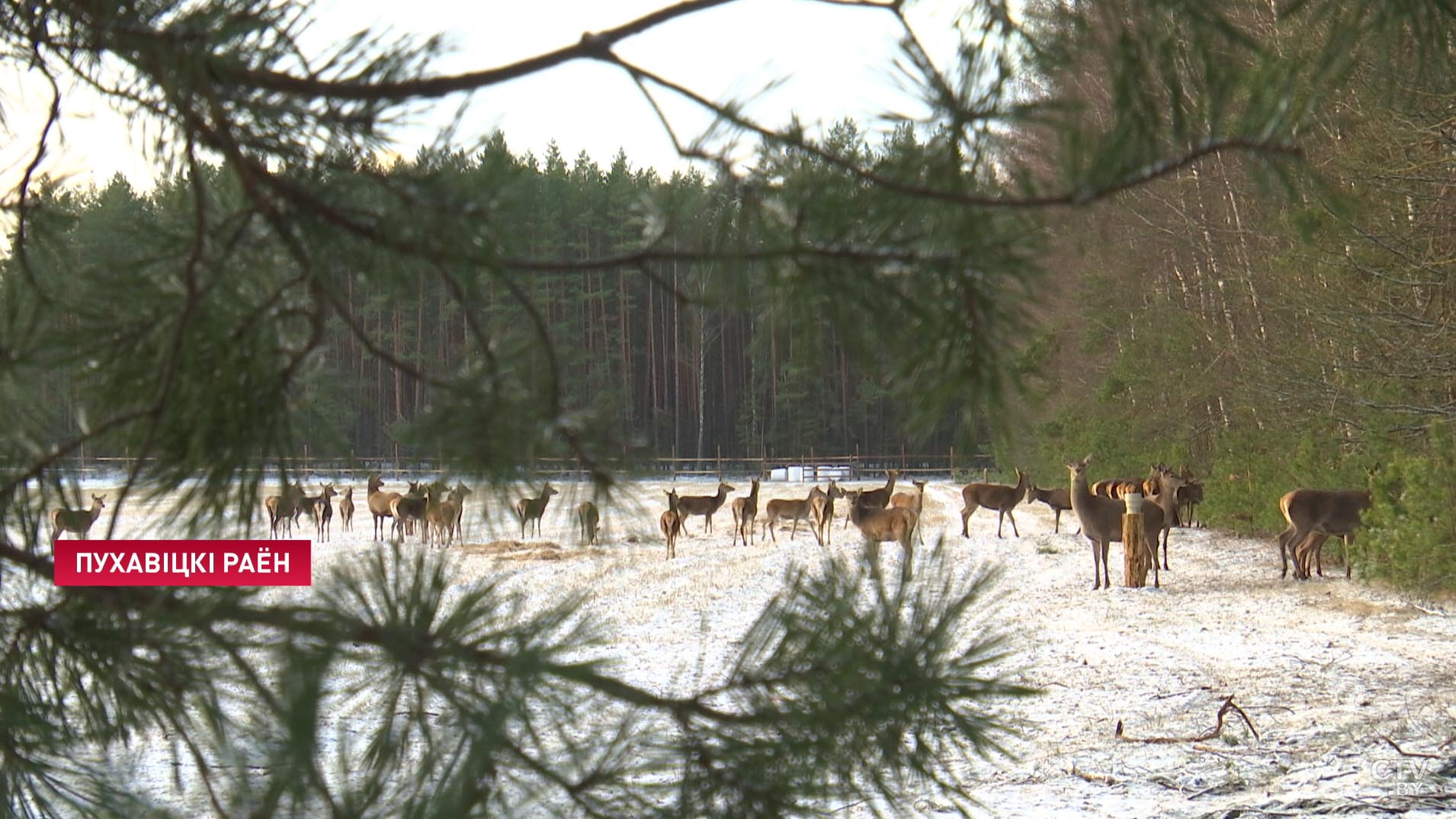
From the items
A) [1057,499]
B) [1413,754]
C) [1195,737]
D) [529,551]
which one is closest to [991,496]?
[1057,499]

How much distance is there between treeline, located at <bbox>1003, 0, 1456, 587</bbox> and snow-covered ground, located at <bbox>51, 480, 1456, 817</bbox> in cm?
70

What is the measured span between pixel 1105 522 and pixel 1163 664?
4.31 m

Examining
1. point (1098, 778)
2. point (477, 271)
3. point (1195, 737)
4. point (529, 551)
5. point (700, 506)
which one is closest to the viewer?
point (477, 271)

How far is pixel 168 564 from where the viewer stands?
5.57ft

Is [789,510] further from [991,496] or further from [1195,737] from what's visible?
[1195,737]

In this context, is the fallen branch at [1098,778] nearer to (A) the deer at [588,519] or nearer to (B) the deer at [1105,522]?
(A) the deer at [588,519]

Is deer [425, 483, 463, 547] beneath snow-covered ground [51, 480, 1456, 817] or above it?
above

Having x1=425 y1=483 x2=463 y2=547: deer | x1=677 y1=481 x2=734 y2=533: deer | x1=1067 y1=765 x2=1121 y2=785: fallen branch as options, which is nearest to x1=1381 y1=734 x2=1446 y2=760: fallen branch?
x1=1067 y1=765 x2=1121 y2=785: fallen branch

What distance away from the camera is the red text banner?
167 cm

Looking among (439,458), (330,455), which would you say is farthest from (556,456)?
(330,455)

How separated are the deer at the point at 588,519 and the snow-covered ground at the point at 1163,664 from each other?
0.02 m

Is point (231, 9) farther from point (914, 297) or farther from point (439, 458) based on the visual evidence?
point (914, 297)

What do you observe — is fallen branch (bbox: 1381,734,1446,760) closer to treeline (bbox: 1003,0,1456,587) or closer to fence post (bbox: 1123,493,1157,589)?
treeline (bbox: 1003,0,1456,587)

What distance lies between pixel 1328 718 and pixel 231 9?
6183mm
